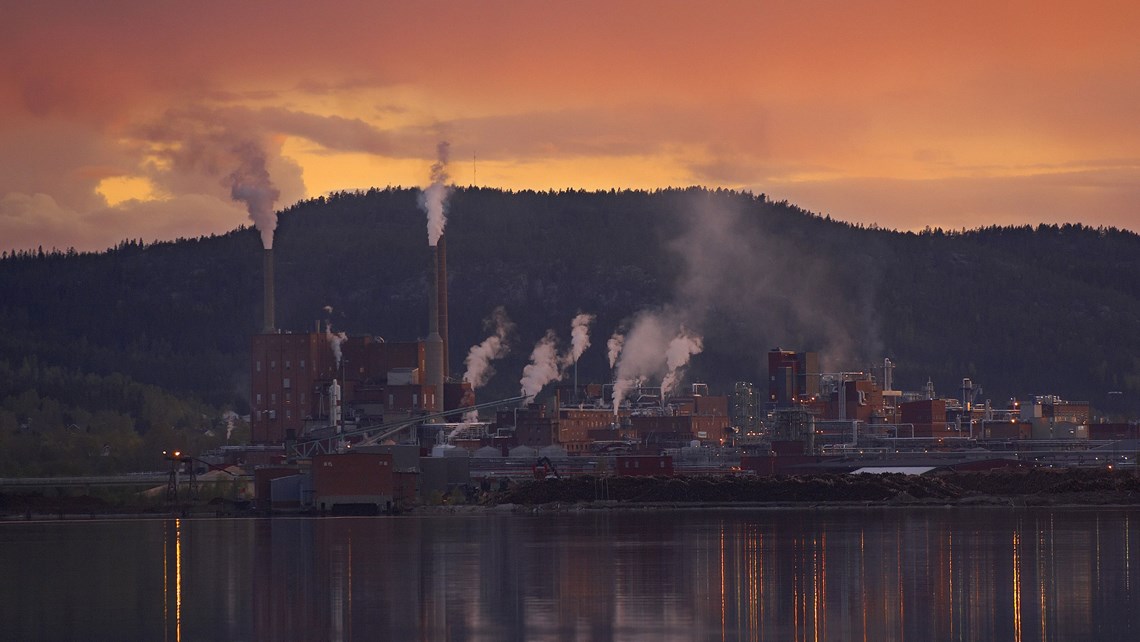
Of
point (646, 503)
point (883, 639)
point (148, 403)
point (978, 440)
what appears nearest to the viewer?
point (883, 639)

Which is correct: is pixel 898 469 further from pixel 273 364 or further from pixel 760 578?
pixel 760 578

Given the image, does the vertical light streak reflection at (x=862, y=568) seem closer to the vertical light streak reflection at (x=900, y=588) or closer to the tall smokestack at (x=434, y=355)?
the vertical light streak reflection at (x=900, y=588)

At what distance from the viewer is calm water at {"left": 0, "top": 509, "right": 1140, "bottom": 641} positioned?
125 ft

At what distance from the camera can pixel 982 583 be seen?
4606 cm

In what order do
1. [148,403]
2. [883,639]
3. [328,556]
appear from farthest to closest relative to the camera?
[148,403] → [328,556] → [883,639]

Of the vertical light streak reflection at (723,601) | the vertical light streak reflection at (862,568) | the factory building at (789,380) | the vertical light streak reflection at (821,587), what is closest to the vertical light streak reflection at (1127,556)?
the vertical light streak reflection at (862,568)

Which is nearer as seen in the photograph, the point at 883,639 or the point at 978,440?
the point at 883,639

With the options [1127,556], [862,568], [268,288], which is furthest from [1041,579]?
[268,288]

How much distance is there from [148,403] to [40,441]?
46816 millimetres

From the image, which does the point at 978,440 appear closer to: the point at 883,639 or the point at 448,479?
the point at 448,479

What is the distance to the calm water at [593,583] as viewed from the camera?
38.2 meters

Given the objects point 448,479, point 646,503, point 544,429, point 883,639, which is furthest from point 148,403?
point 883,639

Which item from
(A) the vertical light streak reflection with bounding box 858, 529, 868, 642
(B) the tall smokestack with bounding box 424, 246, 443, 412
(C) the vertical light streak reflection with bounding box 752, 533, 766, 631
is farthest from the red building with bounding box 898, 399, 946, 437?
(C) the vertical light streak reflection with bounding box 752, 533, 766, 631

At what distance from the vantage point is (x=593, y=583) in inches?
1876
